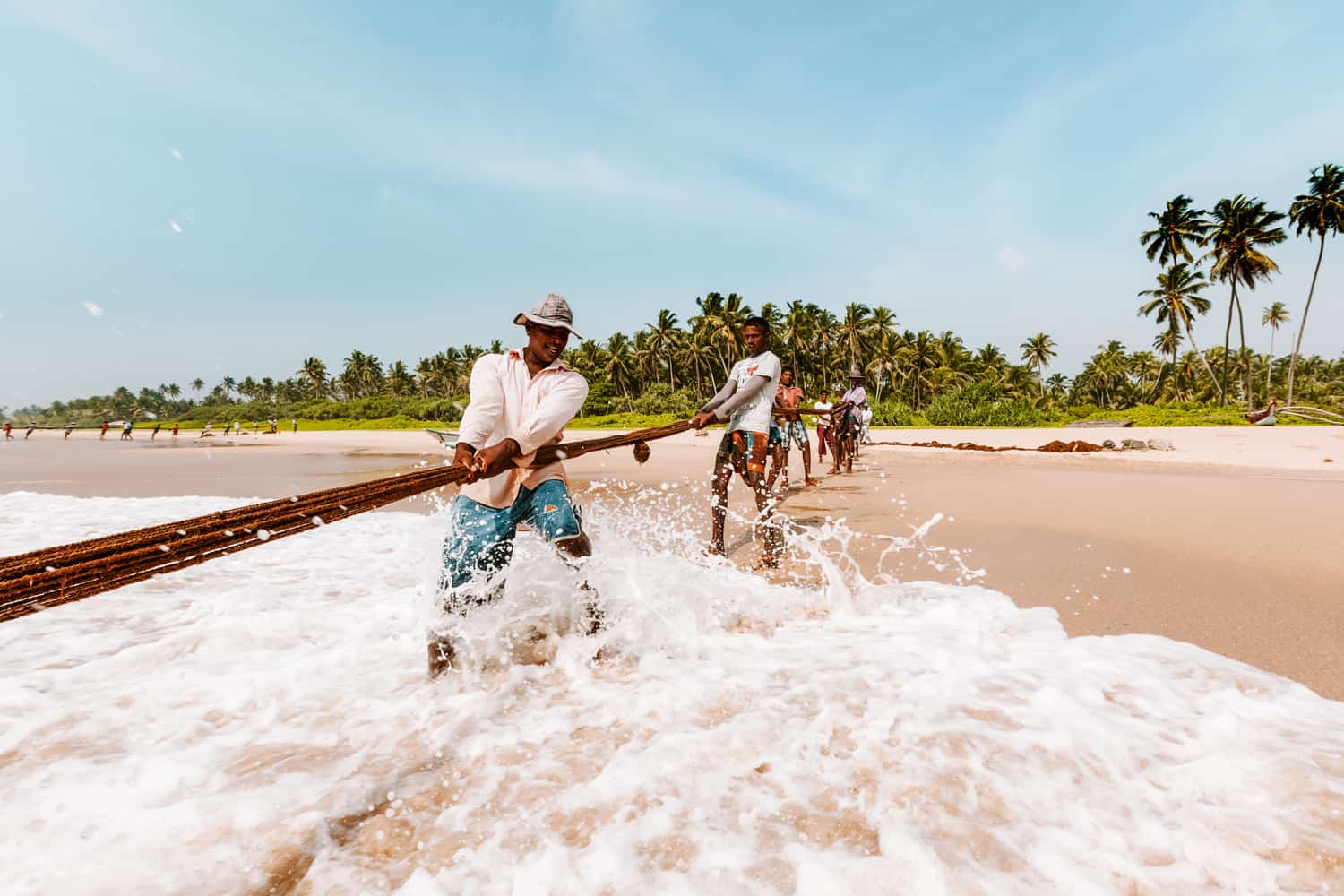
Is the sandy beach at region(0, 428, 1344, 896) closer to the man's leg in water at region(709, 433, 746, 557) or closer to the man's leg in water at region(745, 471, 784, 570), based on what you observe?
the man's leg in water at region(745, 471, 784, 570)

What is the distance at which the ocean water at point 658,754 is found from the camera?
1.80 metres

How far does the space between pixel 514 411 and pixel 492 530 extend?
589 millimetres

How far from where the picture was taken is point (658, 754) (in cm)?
236

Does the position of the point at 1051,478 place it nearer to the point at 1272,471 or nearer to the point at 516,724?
the point at 1272,471

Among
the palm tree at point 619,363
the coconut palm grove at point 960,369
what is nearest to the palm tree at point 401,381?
the coconut palm grove at point 960,369

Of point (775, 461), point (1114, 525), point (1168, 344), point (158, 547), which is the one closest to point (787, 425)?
point (775, 461)

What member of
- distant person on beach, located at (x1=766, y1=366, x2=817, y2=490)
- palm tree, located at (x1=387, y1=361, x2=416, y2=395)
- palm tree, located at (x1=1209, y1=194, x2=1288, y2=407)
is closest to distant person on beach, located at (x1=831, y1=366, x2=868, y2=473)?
distant person on beach, located at (x1=766, y1=366, x2=817, y2=490)

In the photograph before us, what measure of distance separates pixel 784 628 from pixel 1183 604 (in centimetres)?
254

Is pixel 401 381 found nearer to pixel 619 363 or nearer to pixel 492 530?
pixel 619 363

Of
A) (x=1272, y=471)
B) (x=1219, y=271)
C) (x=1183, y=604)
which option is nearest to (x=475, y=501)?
(x=1183, y=604)

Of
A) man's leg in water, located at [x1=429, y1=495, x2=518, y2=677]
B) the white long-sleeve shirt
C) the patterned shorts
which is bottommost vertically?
man's leg in water, located at [x1=429, y1=495, x2=518, y2=677]

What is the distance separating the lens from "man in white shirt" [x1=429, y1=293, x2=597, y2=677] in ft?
9.52

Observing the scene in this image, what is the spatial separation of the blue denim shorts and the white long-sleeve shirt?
0.19 ft

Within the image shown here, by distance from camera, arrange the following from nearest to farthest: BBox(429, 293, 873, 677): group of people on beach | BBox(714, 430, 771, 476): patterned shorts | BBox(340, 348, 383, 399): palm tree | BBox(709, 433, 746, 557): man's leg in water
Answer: BBox(429, 293, 873, 677): group of people on beach → BBox(714, 430, 771, 476): patterned shorts → BBox(709, 433, 746, 557): man's leg in water → BBox(340, 348, 383, 399): palm tree
